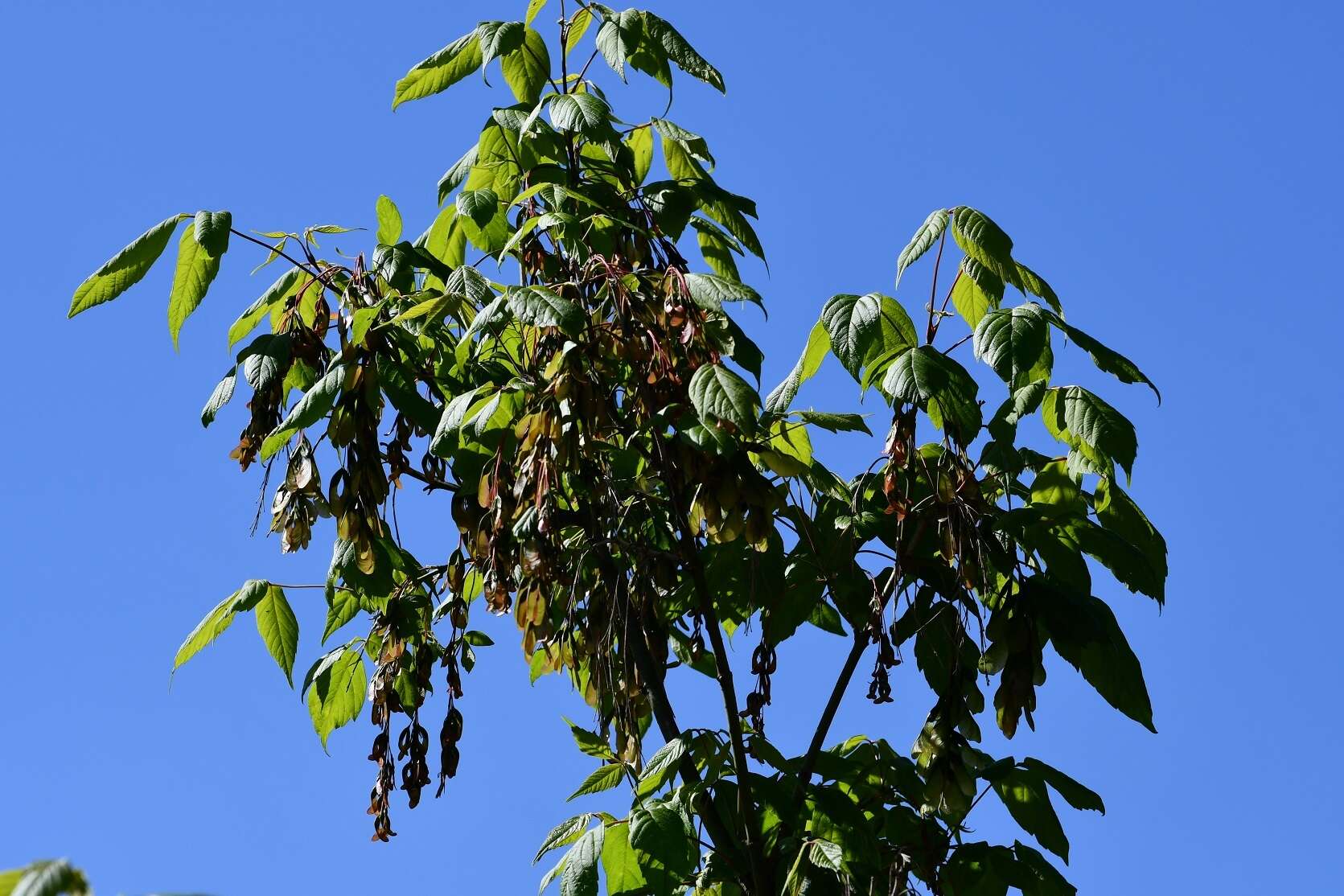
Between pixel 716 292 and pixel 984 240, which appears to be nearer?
pixel 716 292

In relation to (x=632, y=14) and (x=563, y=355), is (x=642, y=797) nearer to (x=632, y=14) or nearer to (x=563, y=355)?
(x=563, y=355)

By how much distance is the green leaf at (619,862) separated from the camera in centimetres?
222

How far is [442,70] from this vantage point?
2.67 m

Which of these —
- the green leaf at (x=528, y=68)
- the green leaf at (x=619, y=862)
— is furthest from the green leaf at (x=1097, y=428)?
the green leaf at (x=528, y=68)

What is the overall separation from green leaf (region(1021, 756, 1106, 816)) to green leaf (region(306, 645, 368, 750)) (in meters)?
1.17

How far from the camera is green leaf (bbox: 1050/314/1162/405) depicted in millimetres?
2221

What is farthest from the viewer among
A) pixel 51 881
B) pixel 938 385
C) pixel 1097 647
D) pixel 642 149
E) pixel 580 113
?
pixel 642 149

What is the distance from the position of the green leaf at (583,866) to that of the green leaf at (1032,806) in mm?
605

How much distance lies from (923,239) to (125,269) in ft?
4.15

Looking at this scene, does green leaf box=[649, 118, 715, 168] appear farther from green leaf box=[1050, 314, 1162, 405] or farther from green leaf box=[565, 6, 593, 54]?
green leaf box=[1050, 314, 1162, 405]

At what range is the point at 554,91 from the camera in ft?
8.72

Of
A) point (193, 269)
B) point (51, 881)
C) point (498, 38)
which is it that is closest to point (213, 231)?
point (193, 269)

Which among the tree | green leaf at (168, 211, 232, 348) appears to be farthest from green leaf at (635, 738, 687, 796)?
green leaf at (168, 211, 232, 348)

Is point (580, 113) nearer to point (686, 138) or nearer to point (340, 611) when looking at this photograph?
point (686, 138)
